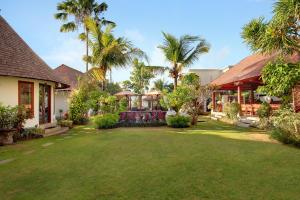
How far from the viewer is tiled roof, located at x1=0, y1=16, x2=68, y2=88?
10344mm

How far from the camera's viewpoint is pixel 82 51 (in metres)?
23.5

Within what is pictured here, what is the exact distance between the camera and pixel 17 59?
36.9ft

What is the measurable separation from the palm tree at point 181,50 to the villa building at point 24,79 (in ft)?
27.8

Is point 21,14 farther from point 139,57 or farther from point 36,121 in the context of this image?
point 139,57

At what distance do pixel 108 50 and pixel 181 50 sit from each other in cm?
554

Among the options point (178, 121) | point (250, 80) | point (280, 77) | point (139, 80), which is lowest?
point (178, 121)

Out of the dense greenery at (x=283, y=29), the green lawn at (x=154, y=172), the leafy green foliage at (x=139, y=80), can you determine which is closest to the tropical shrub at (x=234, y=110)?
the dense greenery at (x=283, y=29)

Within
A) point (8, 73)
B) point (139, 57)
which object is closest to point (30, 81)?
point (8, 73)

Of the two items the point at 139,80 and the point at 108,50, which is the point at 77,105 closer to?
the point at 108,50

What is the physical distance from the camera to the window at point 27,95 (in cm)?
1142

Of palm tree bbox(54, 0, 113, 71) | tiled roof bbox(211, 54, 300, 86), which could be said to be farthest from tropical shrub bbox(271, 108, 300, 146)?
palm tree bbox(54, 0, 113, 71)

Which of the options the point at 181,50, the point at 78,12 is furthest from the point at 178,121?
the point at 78,12

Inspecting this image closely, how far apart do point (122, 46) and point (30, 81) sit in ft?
25.2

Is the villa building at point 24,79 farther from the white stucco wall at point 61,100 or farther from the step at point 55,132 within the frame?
the white stucco wall at point 61,100
